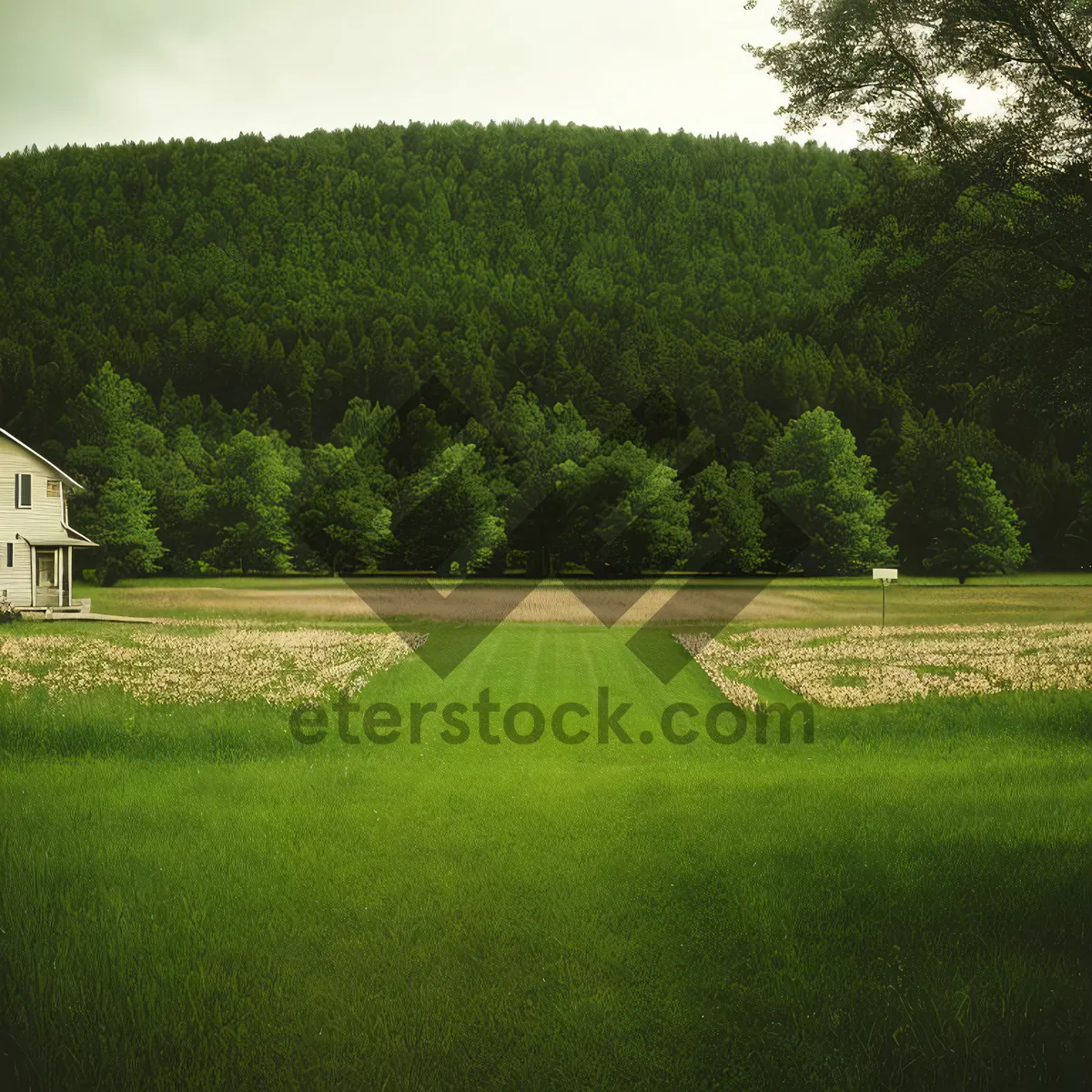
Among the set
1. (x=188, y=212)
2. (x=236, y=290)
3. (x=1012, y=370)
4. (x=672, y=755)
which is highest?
(x=188, y=212)

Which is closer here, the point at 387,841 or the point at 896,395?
the point at 387,841

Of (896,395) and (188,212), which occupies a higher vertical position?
(188,212)

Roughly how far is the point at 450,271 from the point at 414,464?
3717cm

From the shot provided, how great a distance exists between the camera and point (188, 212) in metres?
31.0

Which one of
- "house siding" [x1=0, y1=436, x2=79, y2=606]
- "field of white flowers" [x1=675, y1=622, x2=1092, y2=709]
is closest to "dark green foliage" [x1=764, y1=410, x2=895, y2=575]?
"field of white flowers" [x1=675, y1=622, x2=1092, y2=709]

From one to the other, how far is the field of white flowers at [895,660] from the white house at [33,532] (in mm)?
14376

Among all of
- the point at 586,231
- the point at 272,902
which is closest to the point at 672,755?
the point at 272,902

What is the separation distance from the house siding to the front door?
1.15 ft

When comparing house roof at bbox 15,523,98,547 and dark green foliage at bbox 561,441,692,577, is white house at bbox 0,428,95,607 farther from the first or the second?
dark green foliage at bbox 561,441,692,577

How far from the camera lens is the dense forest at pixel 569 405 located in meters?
10.5

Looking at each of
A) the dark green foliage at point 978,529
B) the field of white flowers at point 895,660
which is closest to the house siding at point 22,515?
the field of white flowers at point 895,660

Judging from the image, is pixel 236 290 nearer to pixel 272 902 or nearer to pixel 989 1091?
pixel 272 902

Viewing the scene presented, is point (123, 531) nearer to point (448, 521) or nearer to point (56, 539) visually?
point (56, 539)

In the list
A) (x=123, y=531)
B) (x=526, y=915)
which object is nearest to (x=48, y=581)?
(x=123, y=531)
